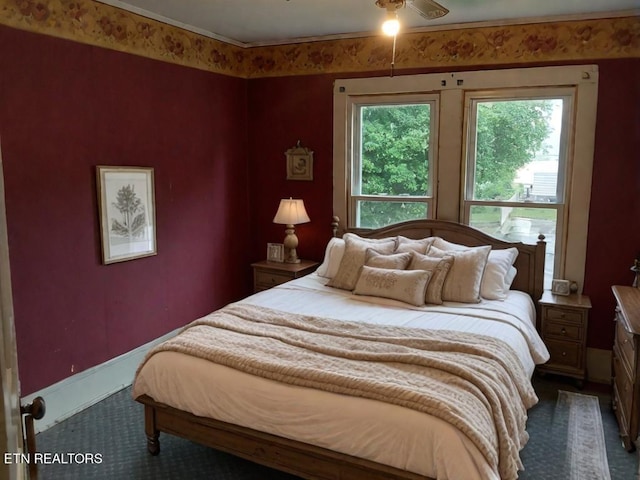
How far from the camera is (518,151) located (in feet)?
13.0

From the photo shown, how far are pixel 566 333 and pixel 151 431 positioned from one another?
2831 millimetres

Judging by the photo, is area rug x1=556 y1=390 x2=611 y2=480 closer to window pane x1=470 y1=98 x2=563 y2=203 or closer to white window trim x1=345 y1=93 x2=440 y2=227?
window pane x1=470 y1=98 x2=563 y2=203

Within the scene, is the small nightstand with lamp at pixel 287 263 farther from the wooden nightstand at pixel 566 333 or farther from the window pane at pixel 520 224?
the wooden nightstand at pixel 566 333

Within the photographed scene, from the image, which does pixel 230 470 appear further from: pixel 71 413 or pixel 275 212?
pixel 275 212

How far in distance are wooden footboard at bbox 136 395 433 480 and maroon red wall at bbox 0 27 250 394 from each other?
952 millimetres

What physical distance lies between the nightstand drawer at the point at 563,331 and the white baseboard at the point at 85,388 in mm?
2989

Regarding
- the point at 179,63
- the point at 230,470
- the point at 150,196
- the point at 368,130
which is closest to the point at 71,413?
the point at 230,470

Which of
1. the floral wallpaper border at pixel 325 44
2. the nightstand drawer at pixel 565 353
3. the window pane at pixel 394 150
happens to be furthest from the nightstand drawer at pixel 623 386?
the floral wallpaper border at pixel 325 44

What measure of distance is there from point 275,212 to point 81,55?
7.16 ft

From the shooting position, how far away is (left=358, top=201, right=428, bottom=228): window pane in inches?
172

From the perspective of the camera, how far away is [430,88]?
412 cm

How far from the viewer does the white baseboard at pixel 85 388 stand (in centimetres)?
315

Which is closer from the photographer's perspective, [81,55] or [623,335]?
[623,335]

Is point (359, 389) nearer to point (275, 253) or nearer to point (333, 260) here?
point (333, 260)
